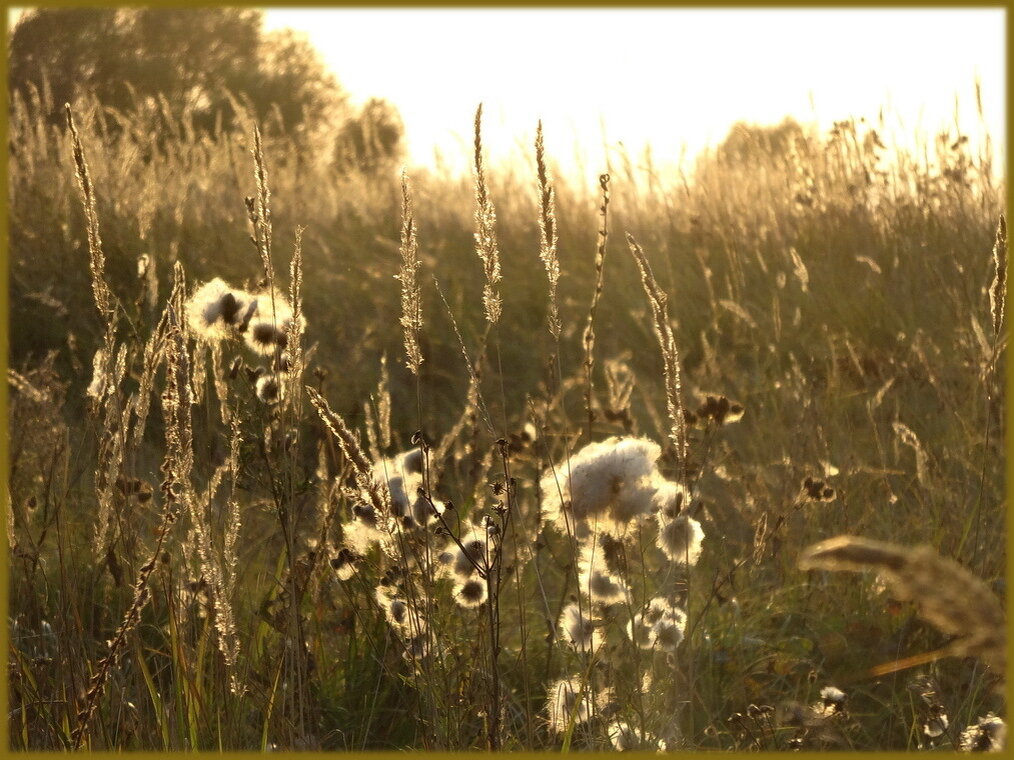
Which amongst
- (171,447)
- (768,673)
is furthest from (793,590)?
(171,447)

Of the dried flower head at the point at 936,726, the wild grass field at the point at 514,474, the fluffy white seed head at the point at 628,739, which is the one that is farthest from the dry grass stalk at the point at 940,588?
the dried flower head at the point at 936,726

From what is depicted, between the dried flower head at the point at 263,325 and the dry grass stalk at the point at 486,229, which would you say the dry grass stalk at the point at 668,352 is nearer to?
the dry grass stalk at the point at 486,229

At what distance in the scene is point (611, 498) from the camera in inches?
74.4

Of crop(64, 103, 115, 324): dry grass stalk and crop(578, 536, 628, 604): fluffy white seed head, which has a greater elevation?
crop(64, 103, 115, 324): dry grass stalk

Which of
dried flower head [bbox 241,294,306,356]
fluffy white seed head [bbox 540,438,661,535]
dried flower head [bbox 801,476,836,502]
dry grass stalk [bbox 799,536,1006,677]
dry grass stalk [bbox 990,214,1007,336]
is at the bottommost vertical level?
dried flower head [bbox 801,476,836,502]

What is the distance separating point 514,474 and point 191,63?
65.7ft

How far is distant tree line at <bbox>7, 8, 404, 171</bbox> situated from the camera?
18938 mm

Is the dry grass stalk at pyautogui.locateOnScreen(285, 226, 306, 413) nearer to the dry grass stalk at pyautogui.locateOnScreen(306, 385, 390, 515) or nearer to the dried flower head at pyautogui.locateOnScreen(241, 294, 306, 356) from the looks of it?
the dry grass stalk at pyautogui.locateOnScreen(306, 385, 390, 515)

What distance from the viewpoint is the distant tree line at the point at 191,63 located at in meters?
18.9

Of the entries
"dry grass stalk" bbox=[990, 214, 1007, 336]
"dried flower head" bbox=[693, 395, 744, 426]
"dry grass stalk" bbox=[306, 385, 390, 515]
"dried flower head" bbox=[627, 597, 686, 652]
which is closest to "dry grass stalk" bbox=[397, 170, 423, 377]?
"dry grass stalk" bbox=[306, 385, 390, 515]

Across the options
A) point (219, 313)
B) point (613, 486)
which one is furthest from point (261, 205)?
point (613, 486)

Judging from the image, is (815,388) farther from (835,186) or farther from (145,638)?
(145,638)

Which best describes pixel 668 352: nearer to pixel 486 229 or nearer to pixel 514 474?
pixel 486 229

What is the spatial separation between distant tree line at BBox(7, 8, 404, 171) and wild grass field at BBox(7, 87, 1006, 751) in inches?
493
